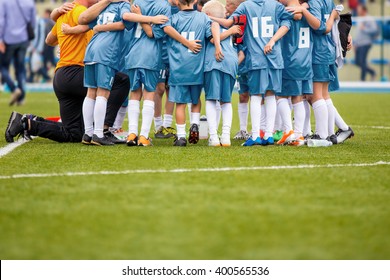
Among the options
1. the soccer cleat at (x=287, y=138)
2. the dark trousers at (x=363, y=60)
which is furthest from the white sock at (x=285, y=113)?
the dark trousers at (x=363, y=60)

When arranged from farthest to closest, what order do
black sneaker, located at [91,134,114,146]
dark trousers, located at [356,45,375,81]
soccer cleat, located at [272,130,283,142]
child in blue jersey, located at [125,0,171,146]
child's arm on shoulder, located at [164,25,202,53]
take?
1. dark trousers, located at [356,45,375,81]
2. soccer cleat, located at [272,130,283,142]
3. black sneaker, located at [91,134,114,146]
4. child in blue jersey, located at [125,0,171,146]
5. child's arm on shoulder, located at [164,25,202,53]

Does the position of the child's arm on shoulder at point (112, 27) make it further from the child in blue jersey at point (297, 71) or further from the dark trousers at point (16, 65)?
the dark trousers at point (16, 65)

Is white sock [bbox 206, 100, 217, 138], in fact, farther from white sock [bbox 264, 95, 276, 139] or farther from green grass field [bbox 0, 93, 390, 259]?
green grass field [bbox 0, 93, 390, 259]

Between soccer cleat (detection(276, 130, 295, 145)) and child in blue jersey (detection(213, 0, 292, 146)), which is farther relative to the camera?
soccer cleat (detection(276, 130, 295, 145))

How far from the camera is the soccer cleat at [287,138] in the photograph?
32.9 ft

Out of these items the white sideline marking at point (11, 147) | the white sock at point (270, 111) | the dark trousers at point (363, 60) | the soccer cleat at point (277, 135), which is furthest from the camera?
the dark trousers at point (363, 60)

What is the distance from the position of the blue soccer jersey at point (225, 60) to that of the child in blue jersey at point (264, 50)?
216 millimetres

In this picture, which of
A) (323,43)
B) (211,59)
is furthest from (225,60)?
(323,43)

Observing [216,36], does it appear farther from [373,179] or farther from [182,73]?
[373,179]

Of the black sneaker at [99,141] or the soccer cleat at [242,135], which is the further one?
the soccer cleat at [242,135]

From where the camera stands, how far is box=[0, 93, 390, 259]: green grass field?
4.89 m

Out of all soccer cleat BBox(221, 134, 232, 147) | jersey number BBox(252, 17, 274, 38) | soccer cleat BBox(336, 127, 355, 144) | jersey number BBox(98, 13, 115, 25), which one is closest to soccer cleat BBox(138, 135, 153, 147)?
soccer cleat BBox(221, 134, 232, 147)

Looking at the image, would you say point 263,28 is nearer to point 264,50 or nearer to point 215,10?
point 264,50

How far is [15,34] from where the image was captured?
63.2 ft
